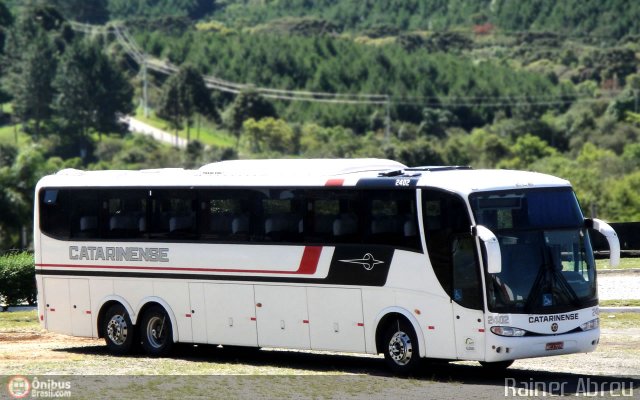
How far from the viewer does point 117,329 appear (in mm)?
23641

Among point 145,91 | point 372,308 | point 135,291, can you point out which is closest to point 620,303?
point 372,308

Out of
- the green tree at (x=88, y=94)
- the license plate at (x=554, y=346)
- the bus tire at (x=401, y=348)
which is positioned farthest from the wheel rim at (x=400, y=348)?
the green tree at (x=88, y=94)

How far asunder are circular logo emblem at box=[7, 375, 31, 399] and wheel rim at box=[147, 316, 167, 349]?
156 inches

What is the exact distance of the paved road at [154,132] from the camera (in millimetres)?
151988

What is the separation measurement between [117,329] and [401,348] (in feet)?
20.3

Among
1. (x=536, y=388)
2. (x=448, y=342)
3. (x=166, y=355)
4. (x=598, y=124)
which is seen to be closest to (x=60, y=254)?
(x=166, y=355)

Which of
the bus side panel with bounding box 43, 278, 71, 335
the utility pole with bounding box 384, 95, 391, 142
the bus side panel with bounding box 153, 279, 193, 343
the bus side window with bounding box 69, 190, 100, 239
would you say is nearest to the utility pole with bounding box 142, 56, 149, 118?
the utility pole with bounding box 384, 95, 391, 142

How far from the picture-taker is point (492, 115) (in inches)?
7185

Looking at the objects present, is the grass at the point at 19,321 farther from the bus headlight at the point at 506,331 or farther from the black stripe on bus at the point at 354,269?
the bus headlight at the point at 506,331

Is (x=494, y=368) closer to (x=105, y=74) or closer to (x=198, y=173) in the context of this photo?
(x=198, y=173)

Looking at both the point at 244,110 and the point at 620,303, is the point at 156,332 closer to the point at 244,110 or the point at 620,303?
the point at 620,303

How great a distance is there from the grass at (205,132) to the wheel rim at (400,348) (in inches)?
5129

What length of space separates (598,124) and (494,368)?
443 feet

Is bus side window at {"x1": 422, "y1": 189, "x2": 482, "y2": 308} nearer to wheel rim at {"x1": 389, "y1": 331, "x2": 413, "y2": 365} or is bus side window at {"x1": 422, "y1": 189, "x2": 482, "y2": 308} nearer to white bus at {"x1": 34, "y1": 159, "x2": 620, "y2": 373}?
white bus at {"x1": 34, "y1": 159, "x2": 620, "y2": 373}
